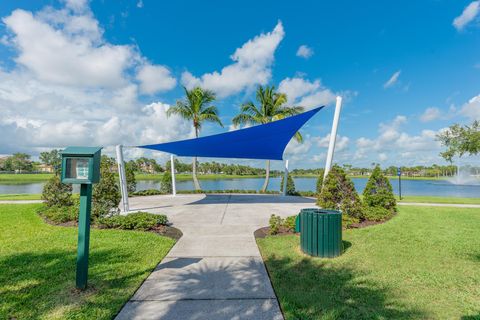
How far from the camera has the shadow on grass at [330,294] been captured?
252cm

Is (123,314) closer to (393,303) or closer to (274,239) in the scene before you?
(393,303)

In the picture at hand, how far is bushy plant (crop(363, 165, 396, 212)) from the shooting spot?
27.7 ft

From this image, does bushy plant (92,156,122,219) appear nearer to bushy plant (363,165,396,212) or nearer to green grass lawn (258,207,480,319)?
green grass lawn (258,207,480,319)

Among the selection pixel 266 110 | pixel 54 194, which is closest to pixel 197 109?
pixel 266 110

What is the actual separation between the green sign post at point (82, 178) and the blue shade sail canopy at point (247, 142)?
5170mm

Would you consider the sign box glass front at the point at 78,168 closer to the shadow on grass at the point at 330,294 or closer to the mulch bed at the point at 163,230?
the shadow on grass at the point at 330,294

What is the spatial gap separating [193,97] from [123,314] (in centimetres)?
1549

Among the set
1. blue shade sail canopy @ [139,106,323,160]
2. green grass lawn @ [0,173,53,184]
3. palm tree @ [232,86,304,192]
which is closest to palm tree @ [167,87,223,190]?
palm tree @ [232,86,304,192]

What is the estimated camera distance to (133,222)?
6.07 metres

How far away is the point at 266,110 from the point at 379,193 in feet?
35.3

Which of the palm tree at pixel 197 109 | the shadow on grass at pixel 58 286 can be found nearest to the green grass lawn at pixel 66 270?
the shadow on grass at pixel 58 286

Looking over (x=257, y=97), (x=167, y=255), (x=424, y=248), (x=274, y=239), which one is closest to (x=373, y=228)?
(x=424, y=248)

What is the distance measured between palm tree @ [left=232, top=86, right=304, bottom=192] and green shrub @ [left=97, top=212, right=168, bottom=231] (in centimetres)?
1208

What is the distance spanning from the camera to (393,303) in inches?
108
